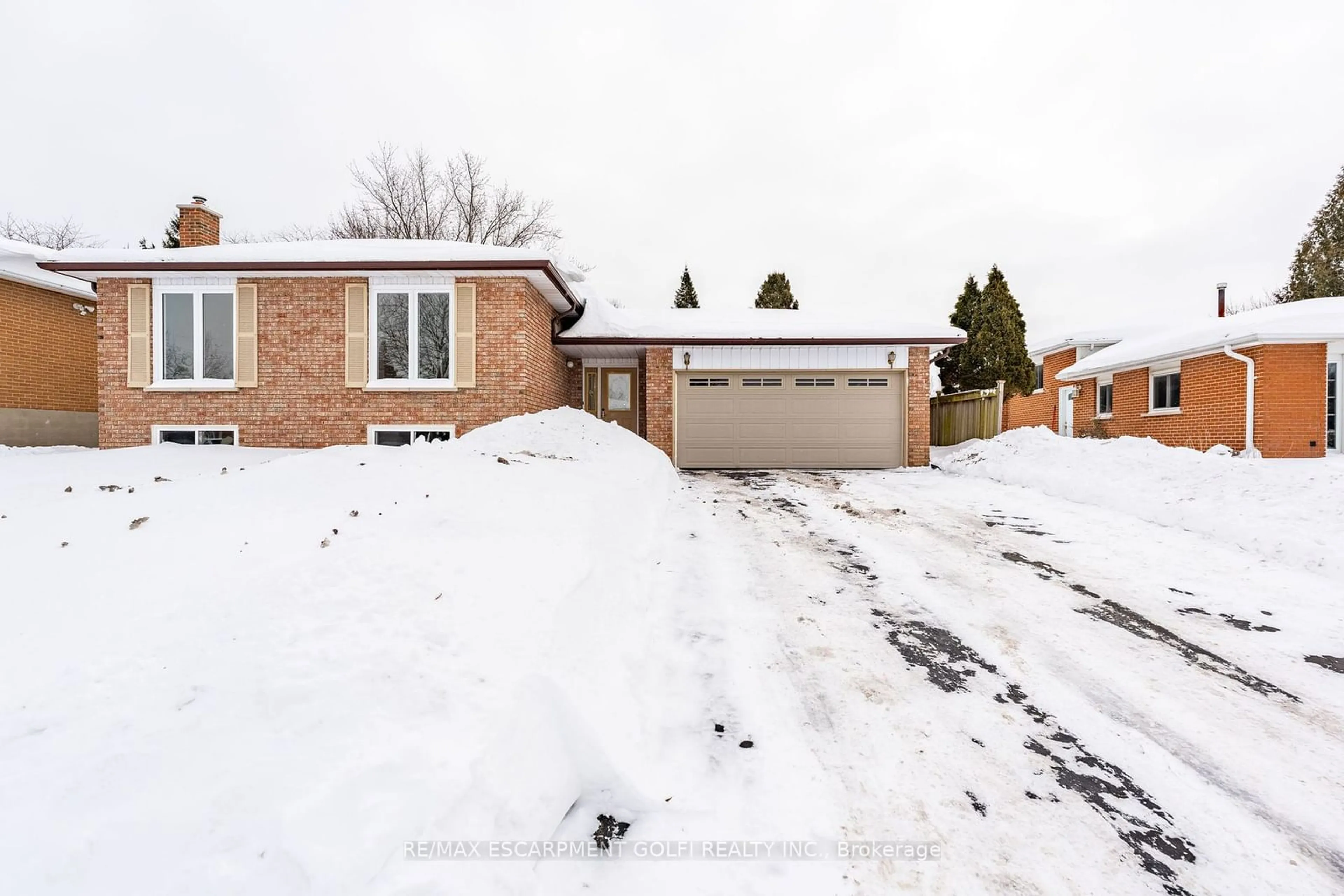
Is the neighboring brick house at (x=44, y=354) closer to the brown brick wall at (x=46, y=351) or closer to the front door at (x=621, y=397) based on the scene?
the brown brick wall at (x=46, y=351)

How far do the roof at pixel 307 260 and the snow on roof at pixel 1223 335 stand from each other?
1457 cm

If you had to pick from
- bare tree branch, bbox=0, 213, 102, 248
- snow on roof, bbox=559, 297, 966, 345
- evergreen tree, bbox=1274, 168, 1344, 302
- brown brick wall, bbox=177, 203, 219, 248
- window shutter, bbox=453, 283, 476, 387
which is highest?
bare tree branch, bbox=0, 213, 102, 248

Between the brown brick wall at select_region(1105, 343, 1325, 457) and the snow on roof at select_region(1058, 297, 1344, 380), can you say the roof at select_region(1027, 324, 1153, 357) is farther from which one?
the brown brick wall at select_region(1105, 343, 1325, 457)

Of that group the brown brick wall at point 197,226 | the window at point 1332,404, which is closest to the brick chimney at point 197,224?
the brown brick wall at point 197,226

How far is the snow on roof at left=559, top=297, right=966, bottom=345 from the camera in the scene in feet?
38.8

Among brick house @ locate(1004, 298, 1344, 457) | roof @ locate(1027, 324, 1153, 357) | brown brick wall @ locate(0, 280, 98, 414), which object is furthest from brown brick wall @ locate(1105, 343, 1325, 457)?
brown brick wall @ locate(0, 280, 98, 414)

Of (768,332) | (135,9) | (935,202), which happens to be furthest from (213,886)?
(935,202)

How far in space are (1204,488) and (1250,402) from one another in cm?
711

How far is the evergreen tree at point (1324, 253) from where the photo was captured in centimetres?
2064

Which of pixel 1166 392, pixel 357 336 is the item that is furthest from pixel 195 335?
pixel 1166 392

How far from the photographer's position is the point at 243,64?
16.8 meters

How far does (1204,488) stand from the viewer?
6.86 meters

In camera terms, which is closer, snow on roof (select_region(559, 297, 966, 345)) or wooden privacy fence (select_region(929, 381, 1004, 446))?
snow on roof (select_region(559, 297, 966, 345))

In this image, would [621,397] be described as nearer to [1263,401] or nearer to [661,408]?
[661,408]
